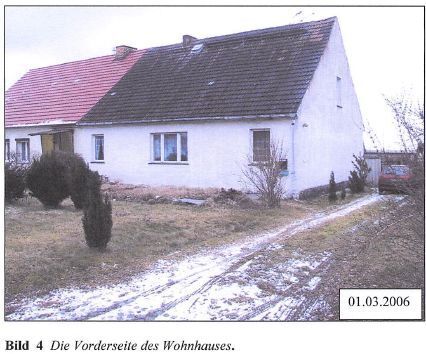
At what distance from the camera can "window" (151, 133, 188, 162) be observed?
1727cm

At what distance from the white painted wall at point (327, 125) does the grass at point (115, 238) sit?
3.04 metres

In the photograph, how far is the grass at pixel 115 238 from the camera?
6469mm

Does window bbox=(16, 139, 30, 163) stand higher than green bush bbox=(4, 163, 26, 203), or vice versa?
window bbox=(16, 139, 30, 163)

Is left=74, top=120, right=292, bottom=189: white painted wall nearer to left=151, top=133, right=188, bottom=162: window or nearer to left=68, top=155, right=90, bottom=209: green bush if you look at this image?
left=151, top=133, right=188, bottom=162: window

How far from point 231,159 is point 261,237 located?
6.95m

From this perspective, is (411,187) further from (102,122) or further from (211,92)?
(102,122)

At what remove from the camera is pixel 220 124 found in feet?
52.6

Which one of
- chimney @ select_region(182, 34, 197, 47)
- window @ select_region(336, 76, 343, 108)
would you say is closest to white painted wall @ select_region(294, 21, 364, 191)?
window @ select_region(336, 76, 343, 108)

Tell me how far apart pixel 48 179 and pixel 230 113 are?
21.7 feet

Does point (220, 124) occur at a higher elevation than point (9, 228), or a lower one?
higher

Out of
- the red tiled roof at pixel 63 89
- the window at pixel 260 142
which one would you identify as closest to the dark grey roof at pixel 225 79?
the window at pixel 260 142

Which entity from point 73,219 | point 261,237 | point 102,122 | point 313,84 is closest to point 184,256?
point 261,237

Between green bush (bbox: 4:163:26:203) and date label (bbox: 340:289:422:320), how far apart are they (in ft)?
31.2

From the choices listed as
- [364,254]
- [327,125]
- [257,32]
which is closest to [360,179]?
[327,125]
